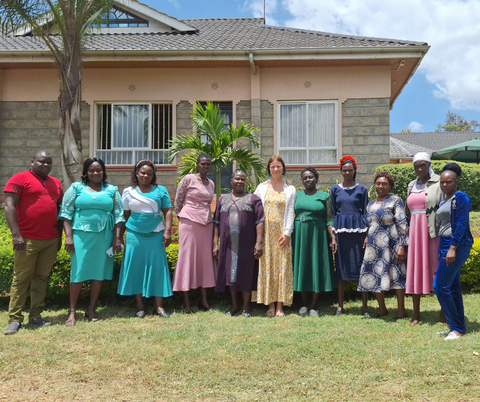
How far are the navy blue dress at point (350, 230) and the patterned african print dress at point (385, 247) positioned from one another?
152 mm

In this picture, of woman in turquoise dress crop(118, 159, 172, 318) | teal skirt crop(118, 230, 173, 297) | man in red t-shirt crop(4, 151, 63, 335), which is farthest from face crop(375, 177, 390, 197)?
man in red t-shirt crop(4, 151, 63, 335)

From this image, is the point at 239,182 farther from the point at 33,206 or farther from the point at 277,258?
the point at 33,206

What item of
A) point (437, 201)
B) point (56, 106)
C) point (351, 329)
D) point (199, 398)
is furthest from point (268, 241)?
point (56, 106)

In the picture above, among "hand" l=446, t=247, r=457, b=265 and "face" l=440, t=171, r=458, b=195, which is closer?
"hand" l=446, t=247, r=457, b=265

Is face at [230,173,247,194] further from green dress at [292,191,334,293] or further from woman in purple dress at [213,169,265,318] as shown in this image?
green dress at [292,191,334,293]

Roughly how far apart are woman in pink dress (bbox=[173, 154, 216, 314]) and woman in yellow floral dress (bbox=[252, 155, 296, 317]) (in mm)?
724

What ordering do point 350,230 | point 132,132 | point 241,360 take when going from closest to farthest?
1. point 241,360
2. point 350,230
3. point 132,132

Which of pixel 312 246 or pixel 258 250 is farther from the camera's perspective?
pixel 312 246

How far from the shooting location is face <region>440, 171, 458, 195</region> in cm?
459

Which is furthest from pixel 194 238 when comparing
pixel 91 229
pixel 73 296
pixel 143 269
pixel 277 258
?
pixel 73 296

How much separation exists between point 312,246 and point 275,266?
21.4 inches

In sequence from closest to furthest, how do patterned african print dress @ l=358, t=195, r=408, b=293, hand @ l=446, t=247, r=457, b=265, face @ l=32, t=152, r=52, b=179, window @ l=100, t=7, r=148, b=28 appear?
hand @ l=446, t=247, r=457, b=265
face @ l=32, t=152, r=52, b=179
patterned african print dress @ l=358, t=195, r=408, b=293
window @ l=100, t=7, r=148, b=28

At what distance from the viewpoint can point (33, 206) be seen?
16.6 feet

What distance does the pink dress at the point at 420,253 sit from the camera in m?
5.05
